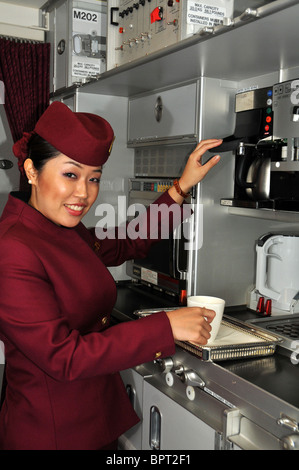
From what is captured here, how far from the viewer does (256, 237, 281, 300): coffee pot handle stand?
6.68ft

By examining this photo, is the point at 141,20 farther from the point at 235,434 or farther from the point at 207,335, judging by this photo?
the point at 235,434

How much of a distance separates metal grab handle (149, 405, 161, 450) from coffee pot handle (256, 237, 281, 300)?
0.66 m

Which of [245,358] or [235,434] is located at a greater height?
[245,358]

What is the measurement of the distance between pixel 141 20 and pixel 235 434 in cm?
163

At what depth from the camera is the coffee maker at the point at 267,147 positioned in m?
1.68

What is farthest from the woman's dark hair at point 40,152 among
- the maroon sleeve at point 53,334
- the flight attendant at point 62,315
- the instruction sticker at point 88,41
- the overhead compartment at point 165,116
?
the instruction sticker at point 88,41

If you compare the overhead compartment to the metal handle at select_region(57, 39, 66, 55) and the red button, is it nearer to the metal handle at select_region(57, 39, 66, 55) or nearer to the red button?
the red button

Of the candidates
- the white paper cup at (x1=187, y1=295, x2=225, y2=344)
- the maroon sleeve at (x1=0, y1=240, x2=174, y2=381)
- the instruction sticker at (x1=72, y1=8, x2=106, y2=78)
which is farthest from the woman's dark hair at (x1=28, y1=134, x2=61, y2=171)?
the instruction sticker at (x1=72, y1=8, x2=106, y2=78)

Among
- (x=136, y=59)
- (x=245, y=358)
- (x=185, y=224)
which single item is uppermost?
(x=136, y=59)

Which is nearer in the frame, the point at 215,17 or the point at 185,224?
the point at 215,17

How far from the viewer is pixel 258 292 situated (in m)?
2.13

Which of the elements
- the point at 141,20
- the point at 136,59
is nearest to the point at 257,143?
the point at 136,59

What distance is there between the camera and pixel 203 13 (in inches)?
66.4

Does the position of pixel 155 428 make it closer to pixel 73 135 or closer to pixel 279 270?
pixel 279 270
